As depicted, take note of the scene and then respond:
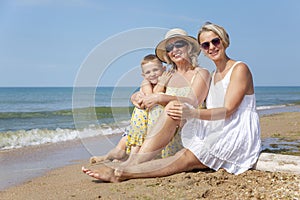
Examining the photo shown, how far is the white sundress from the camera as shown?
330 centimetres

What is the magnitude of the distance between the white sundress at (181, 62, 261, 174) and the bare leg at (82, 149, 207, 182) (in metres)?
0.09

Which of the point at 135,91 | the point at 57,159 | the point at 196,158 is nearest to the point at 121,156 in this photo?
the point at 135,91

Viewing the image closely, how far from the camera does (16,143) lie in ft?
25.9

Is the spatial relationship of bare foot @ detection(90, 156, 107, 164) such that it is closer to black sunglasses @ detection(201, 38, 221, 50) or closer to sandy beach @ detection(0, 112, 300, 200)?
sandy beach @ detection(0, 112, 300, 200)

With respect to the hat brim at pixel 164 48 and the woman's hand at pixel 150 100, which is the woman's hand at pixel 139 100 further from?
the hat brim at pixel 164 48

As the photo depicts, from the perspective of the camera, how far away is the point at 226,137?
3301mm

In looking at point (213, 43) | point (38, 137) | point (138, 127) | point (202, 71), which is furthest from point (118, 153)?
point (38, 137)

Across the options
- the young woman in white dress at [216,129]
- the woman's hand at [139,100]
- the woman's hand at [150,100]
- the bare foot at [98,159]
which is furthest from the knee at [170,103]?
the bare foot at [98,159]

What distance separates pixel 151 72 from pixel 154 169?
1.01 meters

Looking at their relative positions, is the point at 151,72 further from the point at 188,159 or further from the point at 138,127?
the point at 188,159

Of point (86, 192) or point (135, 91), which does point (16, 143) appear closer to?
point (135, 91)

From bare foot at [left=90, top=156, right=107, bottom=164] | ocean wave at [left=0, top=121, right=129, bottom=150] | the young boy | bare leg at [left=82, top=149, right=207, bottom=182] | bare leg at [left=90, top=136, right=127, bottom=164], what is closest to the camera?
bare leg at [left=82, top=149, right=207, bottom=182]

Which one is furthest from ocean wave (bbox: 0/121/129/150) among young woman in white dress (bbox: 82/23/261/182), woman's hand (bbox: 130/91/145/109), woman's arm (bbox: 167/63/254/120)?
woman's arm (bbox: 167/63/254/120)

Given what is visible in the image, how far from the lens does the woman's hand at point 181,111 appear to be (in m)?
3.23
